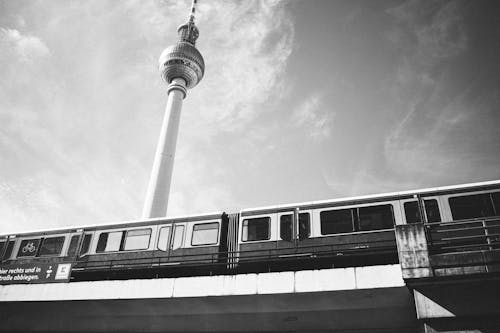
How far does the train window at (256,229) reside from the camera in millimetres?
14477

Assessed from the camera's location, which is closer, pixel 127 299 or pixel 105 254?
pixel 127 299

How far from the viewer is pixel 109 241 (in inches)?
659

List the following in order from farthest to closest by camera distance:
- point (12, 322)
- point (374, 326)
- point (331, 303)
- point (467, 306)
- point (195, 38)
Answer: point (195, 38)
point (12, 322)
point (374, 326)
point (331, 303)
point (467, 306)

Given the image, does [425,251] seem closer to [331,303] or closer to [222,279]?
[331,303]

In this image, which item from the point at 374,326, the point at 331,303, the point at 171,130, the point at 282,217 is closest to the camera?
the point at 331,303

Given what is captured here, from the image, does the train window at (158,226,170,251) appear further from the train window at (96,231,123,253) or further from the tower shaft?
the tower shaft

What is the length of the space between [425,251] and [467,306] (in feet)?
4.97

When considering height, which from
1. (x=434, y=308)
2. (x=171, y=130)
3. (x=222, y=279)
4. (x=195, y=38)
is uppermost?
(x=195, y=38)

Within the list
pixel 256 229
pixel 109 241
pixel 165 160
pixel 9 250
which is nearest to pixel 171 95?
pixel 165 160

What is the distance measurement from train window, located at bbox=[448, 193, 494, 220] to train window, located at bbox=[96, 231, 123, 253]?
1316 centimetres

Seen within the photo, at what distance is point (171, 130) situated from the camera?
143ft

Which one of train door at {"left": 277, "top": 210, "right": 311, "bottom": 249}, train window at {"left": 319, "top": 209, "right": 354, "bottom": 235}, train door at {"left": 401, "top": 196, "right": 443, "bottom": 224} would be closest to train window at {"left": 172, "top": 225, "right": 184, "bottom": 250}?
train door at {"left": 277, "top": 210, "right": 311, "bottom": 249}

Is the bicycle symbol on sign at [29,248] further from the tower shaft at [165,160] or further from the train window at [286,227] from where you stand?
the tower shaft at [165,160]

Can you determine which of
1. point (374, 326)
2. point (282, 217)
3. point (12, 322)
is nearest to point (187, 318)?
point (282, 217)
